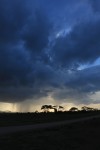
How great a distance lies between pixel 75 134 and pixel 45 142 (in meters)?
7.04

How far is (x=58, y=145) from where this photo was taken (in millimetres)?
24312

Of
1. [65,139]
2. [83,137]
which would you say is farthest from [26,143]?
[83,137]

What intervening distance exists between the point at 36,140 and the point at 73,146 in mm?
2096

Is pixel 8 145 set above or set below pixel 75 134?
below

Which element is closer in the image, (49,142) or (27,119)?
(49,142)

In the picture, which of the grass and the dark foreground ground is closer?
the dark foreground ground

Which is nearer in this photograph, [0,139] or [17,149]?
[17,149]

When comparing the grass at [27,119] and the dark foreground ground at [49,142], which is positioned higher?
the grass at [27,119]

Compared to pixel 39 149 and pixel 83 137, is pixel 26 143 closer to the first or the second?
pixel 39 149

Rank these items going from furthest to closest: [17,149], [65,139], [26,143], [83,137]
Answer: [83,137]
[65,139]
[26,143]
[17,149]

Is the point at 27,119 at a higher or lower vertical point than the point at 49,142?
higher

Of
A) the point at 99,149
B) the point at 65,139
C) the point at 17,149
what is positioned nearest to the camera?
the point at 17,149

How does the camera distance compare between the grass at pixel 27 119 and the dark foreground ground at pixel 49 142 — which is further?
the grass at pixel 27 119

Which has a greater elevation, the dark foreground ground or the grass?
the grass
